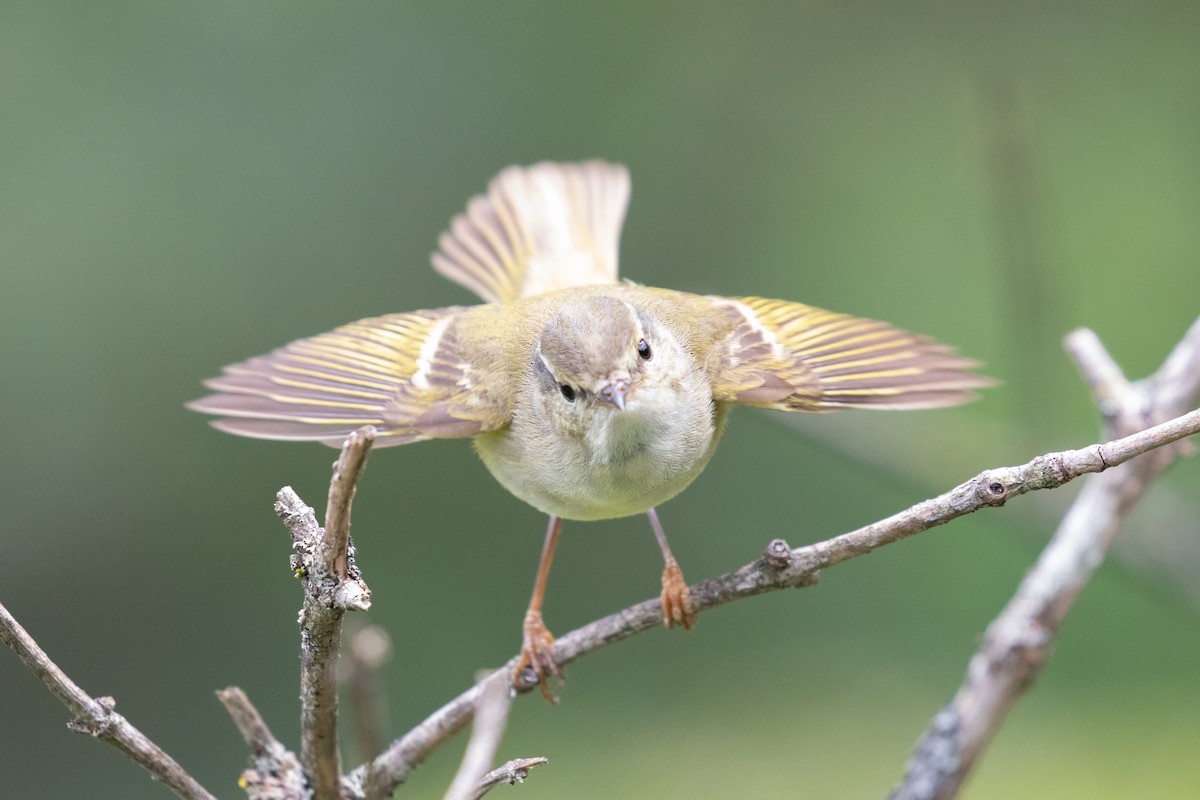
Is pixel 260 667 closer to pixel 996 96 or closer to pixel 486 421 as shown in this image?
pixel 486 421

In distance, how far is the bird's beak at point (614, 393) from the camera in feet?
9.34

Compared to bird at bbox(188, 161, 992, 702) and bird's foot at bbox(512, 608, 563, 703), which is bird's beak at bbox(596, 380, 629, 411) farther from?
bird's foot at bbox(512, 608, 563, 703)

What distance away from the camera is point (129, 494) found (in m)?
5.07

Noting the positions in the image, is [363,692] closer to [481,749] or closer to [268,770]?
[481,749]

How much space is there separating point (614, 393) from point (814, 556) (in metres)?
0.84

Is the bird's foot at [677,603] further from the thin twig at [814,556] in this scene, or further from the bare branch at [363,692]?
the bare branch at [363,692]

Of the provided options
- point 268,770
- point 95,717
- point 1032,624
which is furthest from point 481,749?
point 1032,624

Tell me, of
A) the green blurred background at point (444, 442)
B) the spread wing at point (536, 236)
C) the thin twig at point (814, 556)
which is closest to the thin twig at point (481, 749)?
the thin twig at point (814, 556)

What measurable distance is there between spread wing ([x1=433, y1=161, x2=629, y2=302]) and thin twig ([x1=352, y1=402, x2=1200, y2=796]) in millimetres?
1847

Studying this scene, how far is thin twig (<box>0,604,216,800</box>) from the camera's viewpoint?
1.75 meters

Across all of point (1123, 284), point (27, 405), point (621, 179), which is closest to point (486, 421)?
point (621, 179)

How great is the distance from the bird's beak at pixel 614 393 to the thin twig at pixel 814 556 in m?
0.52

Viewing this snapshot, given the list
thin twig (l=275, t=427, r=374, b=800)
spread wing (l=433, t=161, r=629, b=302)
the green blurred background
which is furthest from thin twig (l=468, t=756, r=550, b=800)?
the green blurred background

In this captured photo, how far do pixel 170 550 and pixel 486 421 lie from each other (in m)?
2.46
